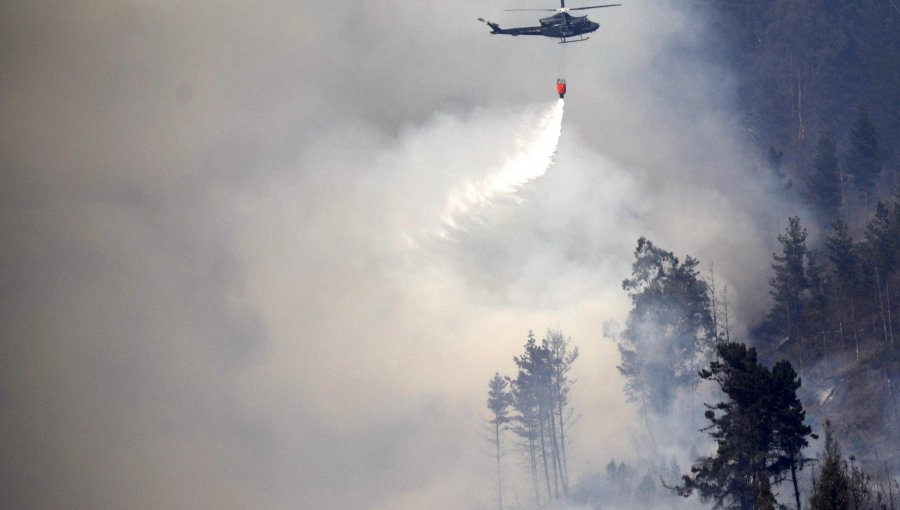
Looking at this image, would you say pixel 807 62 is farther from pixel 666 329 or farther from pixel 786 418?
pixel 786 418

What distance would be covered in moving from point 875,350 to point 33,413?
117m

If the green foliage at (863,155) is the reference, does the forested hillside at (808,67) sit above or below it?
above

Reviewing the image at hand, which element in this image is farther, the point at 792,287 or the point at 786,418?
the point at 792,287

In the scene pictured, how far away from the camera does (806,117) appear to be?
427 ft

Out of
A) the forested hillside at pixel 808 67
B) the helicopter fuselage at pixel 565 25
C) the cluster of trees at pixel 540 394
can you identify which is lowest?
the cluster of trees at pixel 540 394

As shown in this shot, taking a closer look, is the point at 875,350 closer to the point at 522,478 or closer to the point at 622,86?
the point at 522,478

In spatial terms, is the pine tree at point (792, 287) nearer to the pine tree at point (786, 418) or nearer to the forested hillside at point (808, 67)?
the pine tree at point (786, 418)

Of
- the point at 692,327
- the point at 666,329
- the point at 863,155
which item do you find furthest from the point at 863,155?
the point at 666,329

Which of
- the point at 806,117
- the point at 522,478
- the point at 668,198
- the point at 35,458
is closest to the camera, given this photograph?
the point at 522,478

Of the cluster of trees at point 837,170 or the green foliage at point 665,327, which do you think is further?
the cluster of trees at point 837,170

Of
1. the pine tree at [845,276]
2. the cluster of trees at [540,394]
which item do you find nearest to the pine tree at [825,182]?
the pine tree at [845,276]

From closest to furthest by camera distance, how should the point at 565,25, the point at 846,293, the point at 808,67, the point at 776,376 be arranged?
the point at 776,376 → the point at 565,25 → the point at 846,293 → the point at 808,67

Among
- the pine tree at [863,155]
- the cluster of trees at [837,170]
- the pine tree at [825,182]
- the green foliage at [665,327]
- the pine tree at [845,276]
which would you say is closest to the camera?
the green foliage at [665,327]

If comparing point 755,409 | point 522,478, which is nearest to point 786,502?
point 755,409
